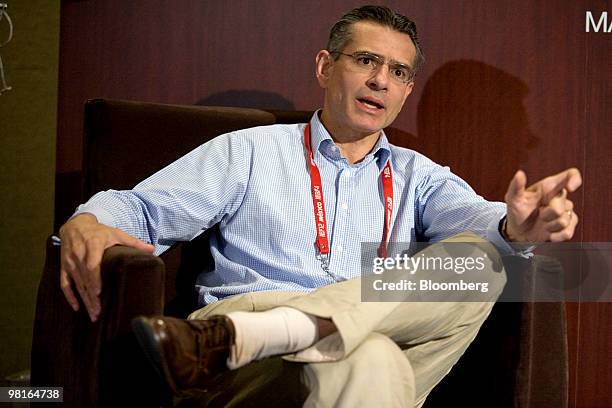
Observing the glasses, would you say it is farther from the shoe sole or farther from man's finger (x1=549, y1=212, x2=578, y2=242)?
the shoe sole

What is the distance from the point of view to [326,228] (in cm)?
199

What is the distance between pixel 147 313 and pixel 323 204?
0.70 metres

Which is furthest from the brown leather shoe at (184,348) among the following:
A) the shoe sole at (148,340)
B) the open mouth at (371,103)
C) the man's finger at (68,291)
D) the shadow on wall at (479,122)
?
the shadow on wall at (479,122)

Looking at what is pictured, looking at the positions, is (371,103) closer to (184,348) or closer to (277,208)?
(277,208)

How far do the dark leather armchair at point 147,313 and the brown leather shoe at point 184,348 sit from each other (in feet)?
0.40

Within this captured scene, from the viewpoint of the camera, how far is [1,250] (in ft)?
8.57

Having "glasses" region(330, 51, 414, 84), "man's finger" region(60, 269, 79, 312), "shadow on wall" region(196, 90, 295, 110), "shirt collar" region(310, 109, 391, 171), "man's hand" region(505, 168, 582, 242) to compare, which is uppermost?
"glasses" region(330, 51, 414, 84)

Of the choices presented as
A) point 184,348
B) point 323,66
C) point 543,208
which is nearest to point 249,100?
point 323,66

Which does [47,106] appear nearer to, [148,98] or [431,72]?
[148,98]

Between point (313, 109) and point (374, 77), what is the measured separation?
40cm

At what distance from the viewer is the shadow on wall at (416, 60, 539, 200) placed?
2.46 metres

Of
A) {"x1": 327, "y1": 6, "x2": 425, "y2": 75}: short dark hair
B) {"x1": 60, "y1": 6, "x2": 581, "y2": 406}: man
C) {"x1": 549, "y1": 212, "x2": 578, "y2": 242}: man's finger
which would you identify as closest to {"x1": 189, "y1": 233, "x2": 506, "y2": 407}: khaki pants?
A: {"x1": 60, "y1": 6, "x2": 581, "y2": 406}: man

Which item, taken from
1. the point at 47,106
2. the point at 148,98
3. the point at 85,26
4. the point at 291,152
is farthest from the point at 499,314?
the point at 47,106

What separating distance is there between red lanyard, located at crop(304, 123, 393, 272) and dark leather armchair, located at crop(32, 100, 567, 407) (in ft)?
0.89
